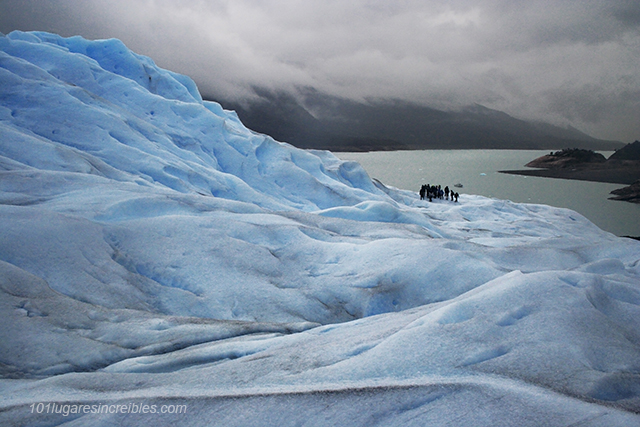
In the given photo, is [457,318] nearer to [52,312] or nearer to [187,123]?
[52,312]

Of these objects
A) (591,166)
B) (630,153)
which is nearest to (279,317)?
(591,166)

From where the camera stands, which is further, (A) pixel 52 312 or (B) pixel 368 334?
(A) pixel 52 312

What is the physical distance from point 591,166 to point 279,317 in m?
104

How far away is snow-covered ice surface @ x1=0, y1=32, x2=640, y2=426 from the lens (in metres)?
3.02

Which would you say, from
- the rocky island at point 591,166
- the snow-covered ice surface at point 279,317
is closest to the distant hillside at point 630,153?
the rocky island at point 591,166

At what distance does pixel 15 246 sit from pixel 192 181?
10.9 m

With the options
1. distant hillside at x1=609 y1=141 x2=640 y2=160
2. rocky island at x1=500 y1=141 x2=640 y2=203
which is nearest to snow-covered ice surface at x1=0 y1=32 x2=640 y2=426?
rocky island at x1=500 y1=141 x2=640 y2=203

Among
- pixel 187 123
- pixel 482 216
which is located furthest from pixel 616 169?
pixel 187 123

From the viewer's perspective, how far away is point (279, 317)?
6.38m

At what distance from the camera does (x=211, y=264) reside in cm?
730

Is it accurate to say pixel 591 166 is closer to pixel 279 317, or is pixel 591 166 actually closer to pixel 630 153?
pixel 630 153

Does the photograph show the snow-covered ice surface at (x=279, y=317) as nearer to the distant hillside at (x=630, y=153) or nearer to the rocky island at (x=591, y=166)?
the rocky island at (x=591, y=166)

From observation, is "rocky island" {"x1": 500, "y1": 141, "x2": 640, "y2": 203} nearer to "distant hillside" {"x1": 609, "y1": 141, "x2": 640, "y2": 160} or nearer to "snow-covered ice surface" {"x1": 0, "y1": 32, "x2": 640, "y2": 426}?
Result: "distant hillside" {"x1": 609, "y1": 141, "x2": 640, "y2": 160}

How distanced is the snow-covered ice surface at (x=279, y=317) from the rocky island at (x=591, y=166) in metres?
76.6
